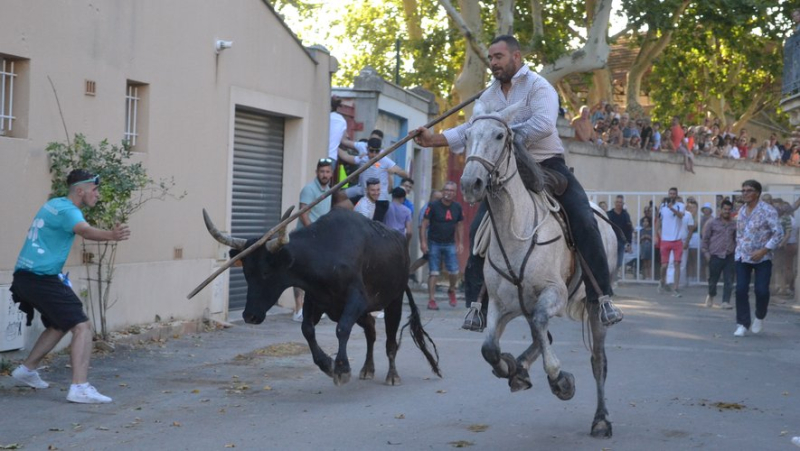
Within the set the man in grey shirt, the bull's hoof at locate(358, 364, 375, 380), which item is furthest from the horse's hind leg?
the man in grey shirt

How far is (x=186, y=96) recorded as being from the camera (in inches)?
551

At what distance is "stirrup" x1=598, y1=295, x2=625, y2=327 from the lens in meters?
8.26

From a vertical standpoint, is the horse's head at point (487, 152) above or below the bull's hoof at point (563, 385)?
above

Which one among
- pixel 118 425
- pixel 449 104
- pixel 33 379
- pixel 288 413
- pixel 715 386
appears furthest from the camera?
pixel 449 104

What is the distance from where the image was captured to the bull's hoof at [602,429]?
7.95m

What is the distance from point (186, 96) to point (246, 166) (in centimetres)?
228

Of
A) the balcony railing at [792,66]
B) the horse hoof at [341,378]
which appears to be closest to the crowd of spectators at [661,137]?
the balcony railing at [792,66]

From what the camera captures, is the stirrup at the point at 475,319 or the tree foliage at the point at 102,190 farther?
the tree foliage at the point at 102,190

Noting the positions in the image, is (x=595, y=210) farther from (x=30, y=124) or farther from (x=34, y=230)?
(x=30, y=124)

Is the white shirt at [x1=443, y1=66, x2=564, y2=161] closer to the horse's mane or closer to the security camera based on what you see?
the horse's mane

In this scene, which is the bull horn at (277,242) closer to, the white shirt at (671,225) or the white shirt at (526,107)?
the white shirt at (526,107)

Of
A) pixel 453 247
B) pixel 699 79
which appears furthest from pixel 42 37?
pixel 699 79

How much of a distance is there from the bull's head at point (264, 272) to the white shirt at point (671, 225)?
1414 cm

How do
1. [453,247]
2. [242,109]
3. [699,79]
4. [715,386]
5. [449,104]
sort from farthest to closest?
1. [699,79]
2. [449,104]
3. [453,247]
4. [242,109]
5. [715,386]
